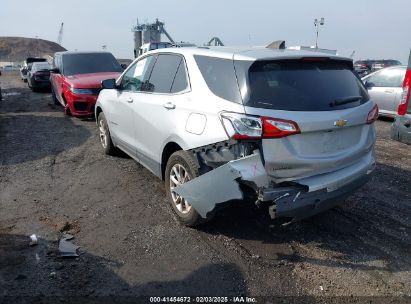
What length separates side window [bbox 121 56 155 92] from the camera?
16.9 feet

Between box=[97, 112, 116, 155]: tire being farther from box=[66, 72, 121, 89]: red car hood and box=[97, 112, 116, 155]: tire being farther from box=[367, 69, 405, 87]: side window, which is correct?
box=[367, 69, 405, 87]: side window

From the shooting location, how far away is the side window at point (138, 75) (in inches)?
203

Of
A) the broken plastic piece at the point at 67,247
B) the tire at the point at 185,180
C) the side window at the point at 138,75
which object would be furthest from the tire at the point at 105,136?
the broken plastic piece at the point at 67,247

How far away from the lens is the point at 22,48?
11819cm

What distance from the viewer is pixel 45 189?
5355mm

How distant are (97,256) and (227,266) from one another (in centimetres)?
125

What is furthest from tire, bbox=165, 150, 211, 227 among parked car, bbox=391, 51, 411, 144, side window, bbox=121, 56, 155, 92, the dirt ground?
parked car, bbox=391, 51, 411, 144

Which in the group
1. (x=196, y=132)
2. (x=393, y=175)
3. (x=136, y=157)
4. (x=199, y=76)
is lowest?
(x=393, y=175)

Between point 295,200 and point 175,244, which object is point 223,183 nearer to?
point 295,200

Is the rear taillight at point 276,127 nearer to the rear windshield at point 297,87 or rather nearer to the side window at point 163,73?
the rear windshield at point 297,87

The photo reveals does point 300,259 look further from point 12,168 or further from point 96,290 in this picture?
point 12,168

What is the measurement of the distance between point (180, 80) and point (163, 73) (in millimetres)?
531

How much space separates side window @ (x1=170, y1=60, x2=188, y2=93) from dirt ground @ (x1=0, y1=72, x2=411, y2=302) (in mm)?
1442

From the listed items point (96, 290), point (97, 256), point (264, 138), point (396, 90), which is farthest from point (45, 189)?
point (396, 90)
